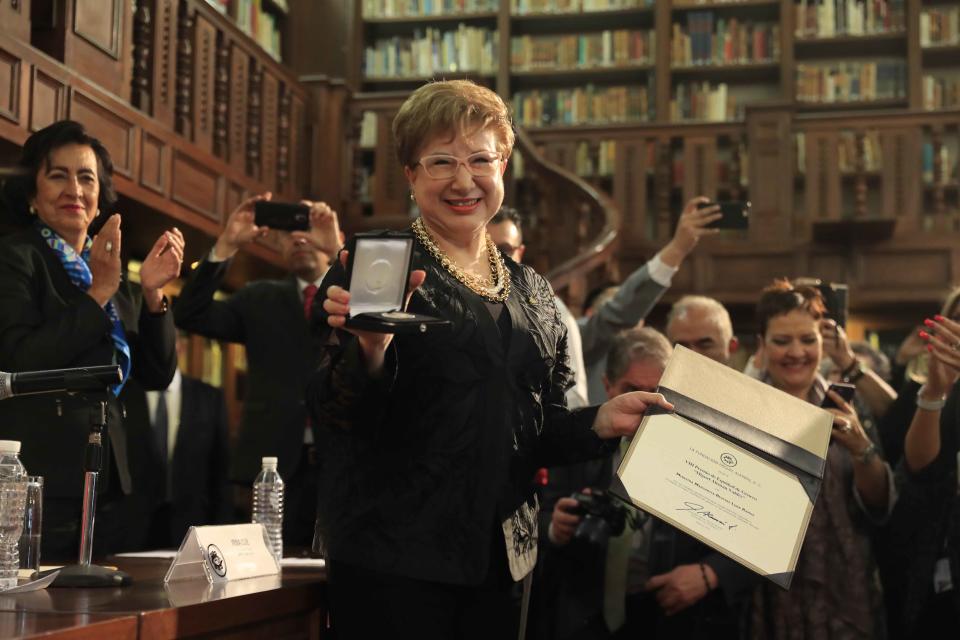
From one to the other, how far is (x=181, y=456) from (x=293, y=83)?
2617 millimetres

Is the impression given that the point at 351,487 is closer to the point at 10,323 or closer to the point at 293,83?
the point at 10,323

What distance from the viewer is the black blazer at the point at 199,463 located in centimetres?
454

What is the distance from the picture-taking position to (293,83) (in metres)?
6.42

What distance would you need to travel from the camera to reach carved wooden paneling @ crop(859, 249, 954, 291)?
653 cm

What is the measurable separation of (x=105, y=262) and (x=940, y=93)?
260 inches

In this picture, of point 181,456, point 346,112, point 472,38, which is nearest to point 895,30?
point 472,38

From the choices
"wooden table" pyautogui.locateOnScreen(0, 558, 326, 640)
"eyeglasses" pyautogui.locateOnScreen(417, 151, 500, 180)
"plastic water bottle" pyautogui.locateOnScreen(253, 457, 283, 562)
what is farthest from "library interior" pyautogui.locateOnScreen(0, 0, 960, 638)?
"eyeglasses" pyautogui.locateOnScreen(417, 151, 500, 180)

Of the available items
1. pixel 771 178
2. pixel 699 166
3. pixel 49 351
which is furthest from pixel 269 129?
pixel 49 351

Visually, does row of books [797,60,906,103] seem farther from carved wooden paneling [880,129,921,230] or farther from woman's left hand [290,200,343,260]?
woman's left hand [290,200,343,260]

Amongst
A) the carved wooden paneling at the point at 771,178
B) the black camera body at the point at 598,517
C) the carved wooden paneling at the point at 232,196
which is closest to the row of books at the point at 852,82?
the carved wooden paneling at the point at 771,178

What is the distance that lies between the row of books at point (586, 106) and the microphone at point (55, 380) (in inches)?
260

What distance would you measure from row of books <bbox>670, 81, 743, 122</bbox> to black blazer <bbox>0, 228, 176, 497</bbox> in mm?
5973

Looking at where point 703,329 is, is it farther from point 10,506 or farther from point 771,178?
point 771,178

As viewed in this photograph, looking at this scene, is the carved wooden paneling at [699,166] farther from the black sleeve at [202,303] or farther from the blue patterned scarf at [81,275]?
the blue patterned scarf at [81,275]
